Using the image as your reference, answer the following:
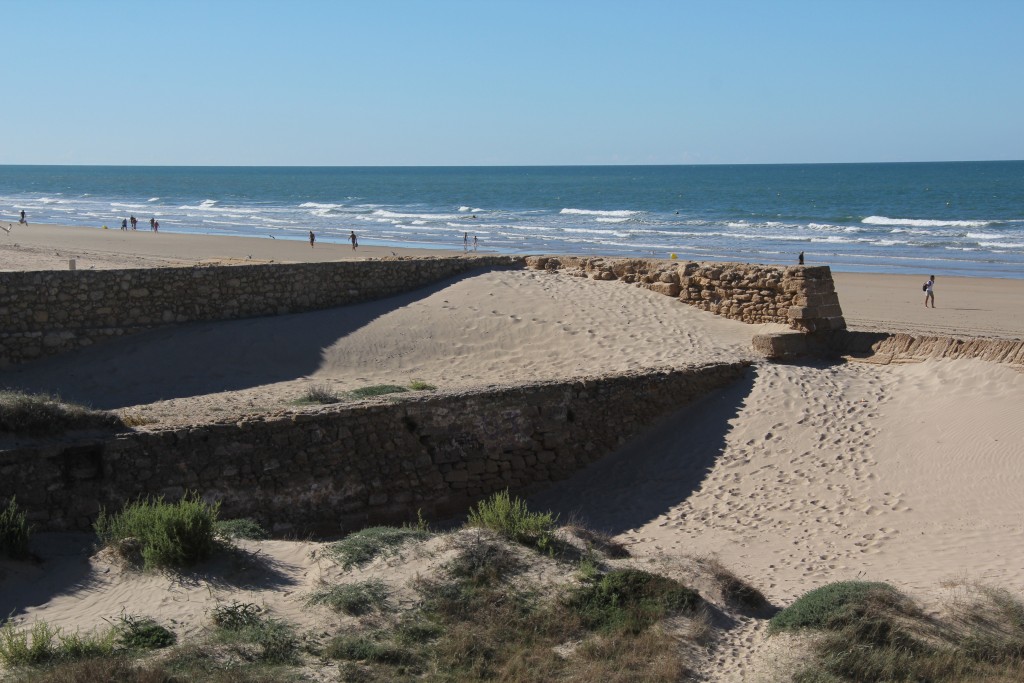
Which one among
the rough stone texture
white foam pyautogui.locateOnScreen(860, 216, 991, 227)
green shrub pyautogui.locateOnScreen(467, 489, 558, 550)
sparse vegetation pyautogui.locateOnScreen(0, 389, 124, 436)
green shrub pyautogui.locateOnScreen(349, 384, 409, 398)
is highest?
white foam pyautogui.locateOnScreen(860, 216, 991, 227)

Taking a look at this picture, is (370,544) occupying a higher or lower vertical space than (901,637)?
higher

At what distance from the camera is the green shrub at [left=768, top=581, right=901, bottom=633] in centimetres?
772

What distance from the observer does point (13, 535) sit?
322 inches

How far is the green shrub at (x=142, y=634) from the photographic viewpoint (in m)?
6.77

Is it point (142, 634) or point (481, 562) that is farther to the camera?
point (481, 562)

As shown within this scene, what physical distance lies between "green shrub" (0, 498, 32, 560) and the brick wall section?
652mm

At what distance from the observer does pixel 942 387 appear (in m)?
14.2

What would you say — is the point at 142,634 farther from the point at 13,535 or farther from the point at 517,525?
the point at 517,525

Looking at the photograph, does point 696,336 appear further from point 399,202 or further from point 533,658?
point 399,202

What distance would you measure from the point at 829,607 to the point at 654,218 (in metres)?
61.3

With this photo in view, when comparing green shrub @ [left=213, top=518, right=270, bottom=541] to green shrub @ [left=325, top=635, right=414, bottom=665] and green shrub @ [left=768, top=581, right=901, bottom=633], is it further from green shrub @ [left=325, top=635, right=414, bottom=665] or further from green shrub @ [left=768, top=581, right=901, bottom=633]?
green shrub @ [left=768, top=581, right=901, bottom=633]

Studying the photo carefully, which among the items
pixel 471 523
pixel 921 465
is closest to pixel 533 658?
pixel 471 523

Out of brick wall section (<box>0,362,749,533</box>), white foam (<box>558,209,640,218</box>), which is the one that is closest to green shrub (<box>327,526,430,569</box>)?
brick wall section (<box>0,362,749,533</box>)

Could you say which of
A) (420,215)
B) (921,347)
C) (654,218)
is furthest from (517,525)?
(420,215)
